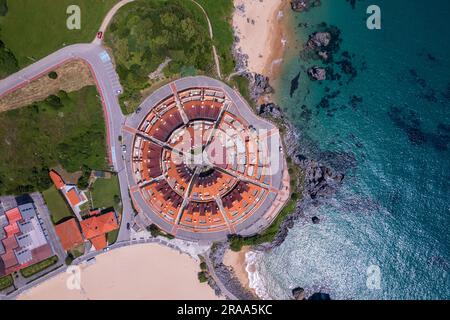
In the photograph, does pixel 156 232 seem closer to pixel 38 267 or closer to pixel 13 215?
pixel 38 267

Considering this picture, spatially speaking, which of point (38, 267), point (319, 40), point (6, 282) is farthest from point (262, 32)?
point (6, 282)

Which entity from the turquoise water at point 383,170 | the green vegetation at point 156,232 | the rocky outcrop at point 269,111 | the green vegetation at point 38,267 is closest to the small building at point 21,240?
the green vegetation at point 38,267

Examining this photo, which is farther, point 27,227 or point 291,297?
point 291,297

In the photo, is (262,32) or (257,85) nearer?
(257,85)

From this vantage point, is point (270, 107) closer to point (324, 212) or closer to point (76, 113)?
point (324, 212)

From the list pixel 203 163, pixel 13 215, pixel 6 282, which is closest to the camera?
pixel 13 215

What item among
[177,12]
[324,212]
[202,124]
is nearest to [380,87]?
[324,212]

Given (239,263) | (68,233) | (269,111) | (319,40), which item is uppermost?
(319,40)
